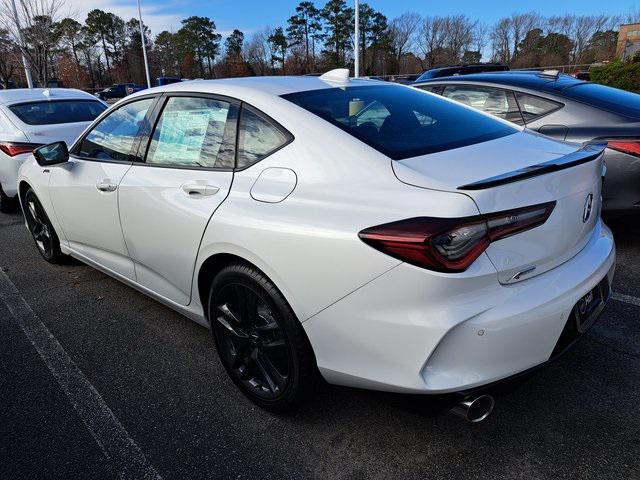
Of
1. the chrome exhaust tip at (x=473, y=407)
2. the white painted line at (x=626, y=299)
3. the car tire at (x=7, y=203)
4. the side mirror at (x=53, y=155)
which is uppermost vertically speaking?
the side mirror at (x=53, y=155)

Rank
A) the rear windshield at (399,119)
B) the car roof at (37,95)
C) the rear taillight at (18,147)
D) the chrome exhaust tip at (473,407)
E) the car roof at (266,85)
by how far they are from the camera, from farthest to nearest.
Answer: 1. the car roof at (37,95)
2. the rear taillight at (18,147)
3. the car roof at (266,85)
4. the rear windshield at (399,119)
5. the chrome exhaust tip at (473,407)

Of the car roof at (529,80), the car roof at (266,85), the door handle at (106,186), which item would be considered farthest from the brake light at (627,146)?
the door handle at (106,186)

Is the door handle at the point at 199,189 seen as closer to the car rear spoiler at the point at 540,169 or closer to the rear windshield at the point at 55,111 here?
the car rear spoiler at the point at 540,169

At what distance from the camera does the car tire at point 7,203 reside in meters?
6.61

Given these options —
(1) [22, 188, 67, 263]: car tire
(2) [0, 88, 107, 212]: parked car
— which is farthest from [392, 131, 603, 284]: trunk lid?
(2) [0, 88, 107, 212]: parked car

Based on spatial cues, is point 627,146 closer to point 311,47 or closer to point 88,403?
point 88,403

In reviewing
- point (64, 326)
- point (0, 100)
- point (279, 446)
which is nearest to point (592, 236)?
point (279, 446)

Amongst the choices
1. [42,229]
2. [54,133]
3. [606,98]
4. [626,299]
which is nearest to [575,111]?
[606,98]

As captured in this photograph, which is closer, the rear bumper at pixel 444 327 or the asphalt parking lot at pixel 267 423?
the rear bumper at pixel 444 327

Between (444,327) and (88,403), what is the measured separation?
1.92 m

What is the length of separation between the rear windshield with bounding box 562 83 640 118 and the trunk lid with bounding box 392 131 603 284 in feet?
7.72

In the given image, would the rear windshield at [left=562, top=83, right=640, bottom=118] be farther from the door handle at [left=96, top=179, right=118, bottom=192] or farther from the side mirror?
the side mirror

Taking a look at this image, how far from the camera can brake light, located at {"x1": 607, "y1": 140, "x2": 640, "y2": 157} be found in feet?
12.7

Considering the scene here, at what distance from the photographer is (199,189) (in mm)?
2473
